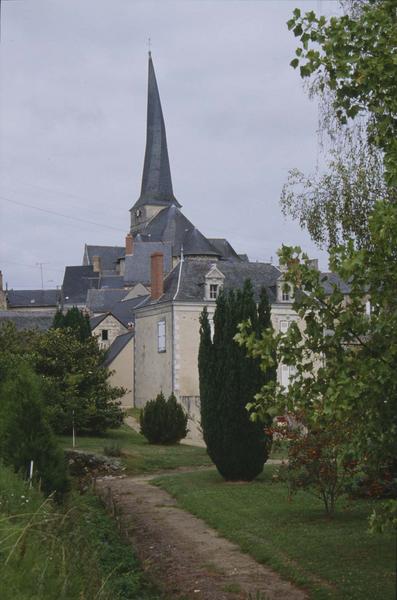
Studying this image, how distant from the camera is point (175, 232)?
277 feet

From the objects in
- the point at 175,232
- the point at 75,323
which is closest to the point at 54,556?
the point at 75,323

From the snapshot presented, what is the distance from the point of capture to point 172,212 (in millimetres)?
88250

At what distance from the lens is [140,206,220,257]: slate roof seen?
7369 centimetres

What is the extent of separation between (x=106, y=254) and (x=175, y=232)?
16624 millimetres

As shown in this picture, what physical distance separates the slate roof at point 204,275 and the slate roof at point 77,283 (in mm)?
47565

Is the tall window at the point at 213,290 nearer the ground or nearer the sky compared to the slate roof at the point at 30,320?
nearer the sky

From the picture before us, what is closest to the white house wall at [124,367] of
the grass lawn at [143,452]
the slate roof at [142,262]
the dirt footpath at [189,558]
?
the grass lawn at [143,452]

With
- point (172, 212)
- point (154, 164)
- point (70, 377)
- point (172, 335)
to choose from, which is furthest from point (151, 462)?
point (154, 164)

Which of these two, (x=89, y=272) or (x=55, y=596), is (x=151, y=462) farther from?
(x=89, y=272)

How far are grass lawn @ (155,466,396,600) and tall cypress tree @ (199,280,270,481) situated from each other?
0.64 meters

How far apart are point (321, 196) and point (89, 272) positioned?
255ft

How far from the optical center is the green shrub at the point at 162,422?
30.8m

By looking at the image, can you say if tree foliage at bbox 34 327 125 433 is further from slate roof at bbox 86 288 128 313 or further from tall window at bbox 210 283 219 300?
slate roof at bbox 86 288 128 313

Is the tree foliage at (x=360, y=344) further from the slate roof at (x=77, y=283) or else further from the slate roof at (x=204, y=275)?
the slate roof at (x=77, y=283)
